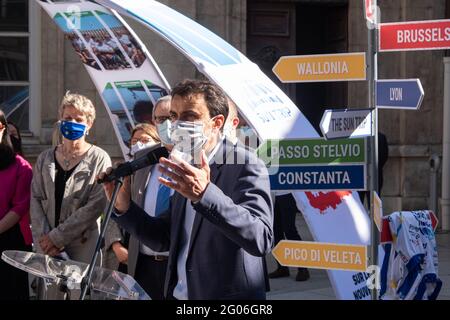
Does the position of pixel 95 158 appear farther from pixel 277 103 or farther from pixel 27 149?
pixel 27 149

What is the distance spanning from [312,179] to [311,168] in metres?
0.06

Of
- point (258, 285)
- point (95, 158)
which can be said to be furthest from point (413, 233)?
point (258, 285)

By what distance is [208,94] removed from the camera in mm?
3967

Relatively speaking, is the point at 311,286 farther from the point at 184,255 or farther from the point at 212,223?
the point at 212,223

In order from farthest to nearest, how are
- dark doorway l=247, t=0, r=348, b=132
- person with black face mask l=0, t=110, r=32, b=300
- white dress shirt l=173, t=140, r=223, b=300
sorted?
1. dark doorway l=247, t=0, r=348, b=132
2. person with black face mask l=0, t=110, r=32, b=300
3. white dress shirt l=173, t=140, r=223, b=300

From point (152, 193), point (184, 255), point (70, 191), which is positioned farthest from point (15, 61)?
point (184, 255)

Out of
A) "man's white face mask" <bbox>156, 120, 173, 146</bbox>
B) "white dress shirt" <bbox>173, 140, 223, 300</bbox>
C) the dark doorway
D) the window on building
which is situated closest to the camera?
"man's white face mask" <bbox>156, 120, 173, 146</bbox>

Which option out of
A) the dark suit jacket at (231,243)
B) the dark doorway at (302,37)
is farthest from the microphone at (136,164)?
the dark doorway at (302,37)

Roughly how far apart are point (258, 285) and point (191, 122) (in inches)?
27.2

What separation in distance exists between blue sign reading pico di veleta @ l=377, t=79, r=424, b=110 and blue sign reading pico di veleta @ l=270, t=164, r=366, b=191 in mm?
504

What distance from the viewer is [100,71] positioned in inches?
274

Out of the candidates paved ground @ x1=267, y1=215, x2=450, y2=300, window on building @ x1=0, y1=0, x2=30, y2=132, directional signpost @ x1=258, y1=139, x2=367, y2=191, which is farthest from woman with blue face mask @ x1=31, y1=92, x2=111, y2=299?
window on building @ x1=0, y1=0, x2=30, y2=132

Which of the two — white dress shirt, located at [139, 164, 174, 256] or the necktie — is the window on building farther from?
the necktie

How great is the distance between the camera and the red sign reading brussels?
5.59 meters
